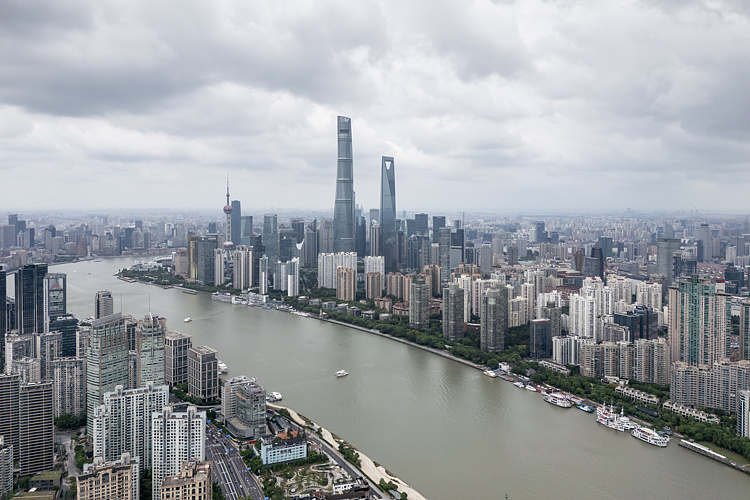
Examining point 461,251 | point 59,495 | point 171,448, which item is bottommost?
point 59,495

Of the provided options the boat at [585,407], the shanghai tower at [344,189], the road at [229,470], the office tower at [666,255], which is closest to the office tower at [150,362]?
the road at [229,470]

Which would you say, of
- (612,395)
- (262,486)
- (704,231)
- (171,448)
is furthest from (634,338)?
(704,231)

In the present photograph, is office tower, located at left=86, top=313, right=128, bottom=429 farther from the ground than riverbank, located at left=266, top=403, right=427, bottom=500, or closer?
farther from the ground

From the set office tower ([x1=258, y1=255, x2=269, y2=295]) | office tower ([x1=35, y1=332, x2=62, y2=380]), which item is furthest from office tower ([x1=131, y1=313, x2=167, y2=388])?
office tower ([x1=258, y1=255, x2=269, y2=295])

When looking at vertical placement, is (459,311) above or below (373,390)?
above

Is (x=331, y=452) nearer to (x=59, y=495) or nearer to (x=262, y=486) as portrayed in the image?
(x=262, y=486)

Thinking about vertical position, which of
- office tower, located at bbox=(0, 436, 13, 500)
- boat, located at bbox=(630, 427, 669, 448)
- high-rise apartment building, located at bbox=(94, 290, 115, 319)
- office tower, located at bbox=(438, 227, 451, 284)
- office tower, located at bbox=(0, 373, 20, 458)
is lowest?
boat, located at bbox=(630, 427, 669, 448)

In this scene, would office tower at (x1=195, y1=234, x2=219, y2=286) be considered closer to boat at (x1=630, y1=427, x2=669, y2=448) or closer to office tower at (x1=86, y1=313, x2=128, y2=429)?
office tower at (x1=86, y1=313, x2=128, y2=429)
